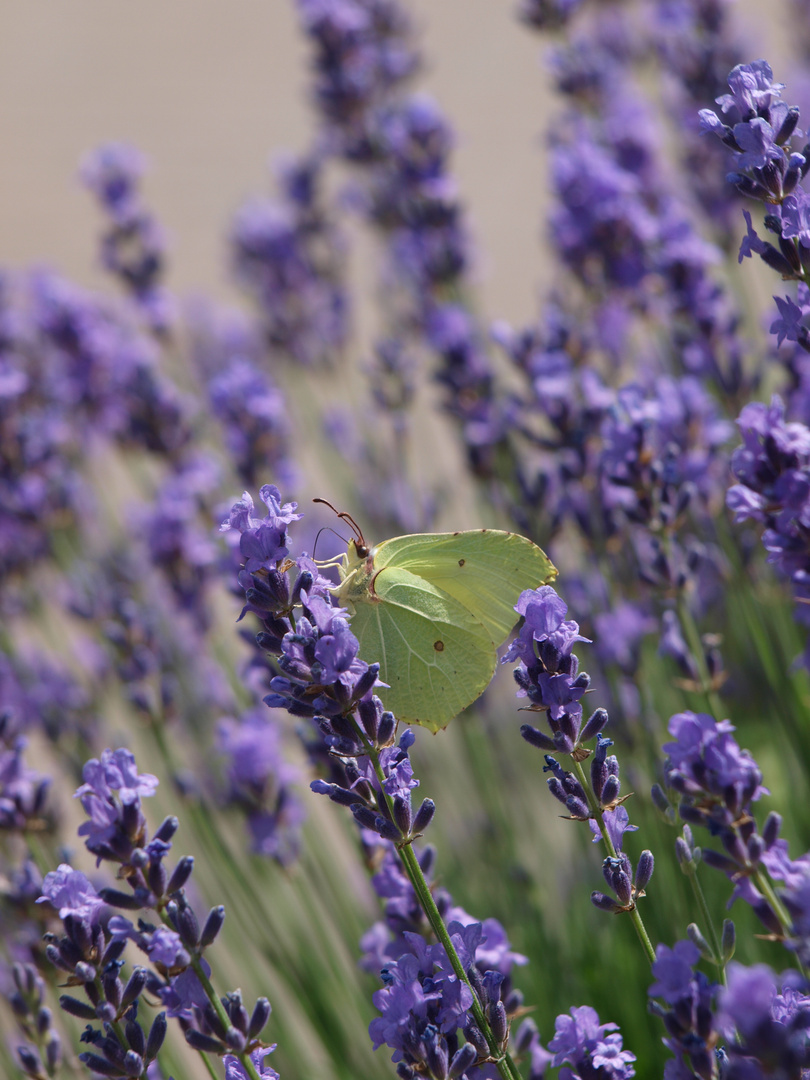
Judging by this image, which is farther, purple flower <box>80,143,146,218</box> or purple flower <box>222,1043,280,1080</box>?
purple flower <box>80,143,146,218</box>

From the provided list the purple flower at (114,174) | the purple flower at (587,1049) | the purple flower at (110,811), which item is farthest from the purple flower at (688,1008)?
the purple flower at (114,174)

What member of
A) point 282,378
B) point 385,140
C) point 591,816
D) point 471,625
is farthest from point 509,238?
point 591,816

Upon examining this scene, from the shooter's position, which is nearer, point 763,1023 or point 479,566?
point 763,1023

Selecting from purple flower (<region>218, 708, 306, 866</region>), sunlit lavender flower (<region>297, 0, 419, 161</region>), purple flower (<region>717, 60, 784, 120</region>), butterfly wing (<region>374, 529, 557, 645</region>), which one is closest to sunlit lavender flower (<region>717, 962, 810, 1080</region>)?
butterfly wing (<region>374, 529, 557, 645</region>)

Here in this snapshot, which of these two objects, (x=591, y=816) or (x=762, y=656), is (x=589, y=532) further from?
(x=591, y=816)

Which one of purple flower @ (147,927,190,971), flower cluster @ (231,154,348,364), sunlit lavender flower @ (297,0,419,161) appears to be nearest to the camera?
purple flower @ (147,927,190,971)

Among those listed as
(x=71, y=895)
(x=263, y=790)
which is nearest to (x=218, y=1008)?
(x=71, y=895)

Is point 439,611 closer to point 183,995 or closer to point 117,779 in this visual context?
point 117,779

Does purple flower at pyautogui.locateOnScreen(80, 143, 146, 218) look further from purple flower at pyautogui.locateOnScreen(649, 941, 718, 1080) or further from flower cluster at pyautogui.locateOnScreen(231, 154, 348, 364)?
→ purple flower at pyautogui.locateOnScreen(649, 941, 718, 1080)
